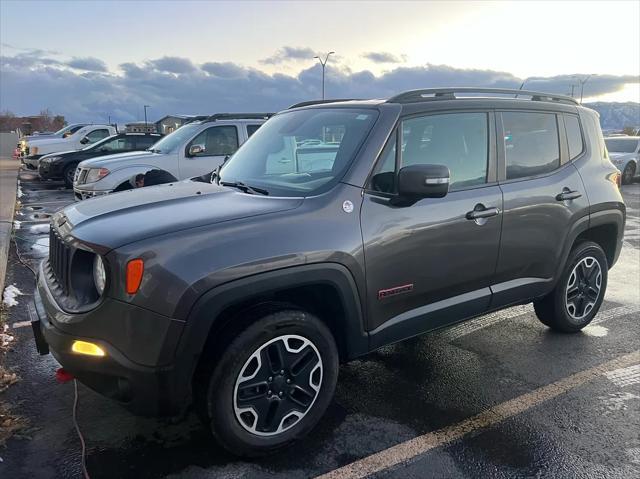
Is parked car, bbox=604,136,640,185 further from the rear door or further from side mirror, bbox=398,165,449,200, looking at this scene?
side mirror, bbox=398,165,449,200

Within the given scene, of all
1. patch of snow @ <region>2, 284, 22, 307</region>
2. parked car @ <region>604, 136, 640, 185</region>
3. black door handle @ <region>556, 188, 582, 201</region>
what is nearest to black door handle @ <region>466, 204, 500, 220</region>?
black door handle @ <region>556, 188, 582, 201</region>

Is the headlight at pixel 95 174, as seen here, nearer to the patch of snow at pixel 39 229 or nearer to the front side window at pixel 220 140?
the patch of snow at pixel 39 229

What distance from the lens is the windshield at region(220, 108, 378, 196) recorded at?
10.9 ft

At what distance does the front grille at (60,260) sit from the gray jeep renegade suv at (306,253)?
0.9 inches

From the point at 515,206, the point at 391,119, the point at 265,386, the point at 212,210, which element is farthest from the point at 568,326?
the point at 212,210

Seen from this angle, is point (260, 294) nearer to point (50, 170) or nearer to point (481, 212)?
point (481, 212)

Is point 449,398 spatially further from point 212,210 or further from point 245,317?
point 212,210

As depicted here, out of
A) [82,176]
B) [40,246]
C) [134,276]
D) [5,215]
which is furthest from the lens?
[5,215]

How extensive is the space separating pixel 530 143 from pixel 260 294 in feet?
8.69

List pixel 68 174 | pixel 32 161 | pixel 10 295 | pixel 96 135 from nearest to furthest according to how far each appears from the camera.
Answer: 1. pixel 10 295
2. pixel 68 174
3. pixel 32 161
4. pixel 96 135

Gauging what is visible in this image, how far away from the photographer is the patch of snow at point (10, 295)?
5443 mm

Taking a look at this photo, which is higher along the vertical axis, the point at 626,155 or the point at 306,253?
the point at 306,253

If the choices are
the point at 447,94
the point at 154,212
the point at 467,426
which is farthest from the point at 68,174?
the point at 467,426

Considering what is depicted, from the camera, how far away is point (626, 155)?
58.0 feet
